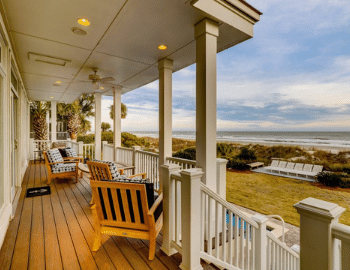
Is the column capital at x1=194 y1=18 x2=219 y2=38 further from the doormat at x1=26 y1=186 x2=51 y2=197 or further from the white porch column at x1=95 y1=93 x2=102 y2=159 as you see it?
the white porch column at x1=95 y1=93 x2=102 y2=159

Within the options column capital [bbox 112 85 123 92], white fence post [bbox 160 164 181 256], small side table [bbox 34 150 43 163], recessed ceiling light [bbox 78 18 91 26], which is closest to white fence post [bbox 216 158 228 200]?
white fence post [bbox 160 164 181 256]

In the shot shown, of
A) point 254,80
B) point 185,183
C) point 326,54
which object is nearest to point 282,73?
point 254,80

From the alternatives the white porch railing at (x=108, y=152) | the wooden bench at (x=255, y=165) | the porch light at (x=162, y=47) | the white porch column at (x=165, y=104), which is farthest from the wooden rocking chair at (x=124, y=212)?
the wooden bench at (x=255, y=165)

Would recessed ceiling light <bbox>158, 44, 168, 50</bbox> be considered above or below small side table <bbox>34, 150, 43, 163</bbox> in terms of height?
above

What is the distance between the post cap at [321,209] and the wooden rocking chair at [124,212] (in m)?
1.42

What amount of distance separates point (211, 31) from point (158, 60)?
1.64 m

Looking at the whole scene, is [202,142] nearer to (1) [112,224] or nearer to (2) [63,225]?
(1) [112,224]

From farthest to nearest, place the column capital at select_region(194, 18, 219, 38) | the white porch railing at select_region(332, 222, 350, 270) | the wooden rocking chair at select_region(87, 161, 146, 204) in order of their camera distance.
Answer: the wooden rocking chair at select_region(87, 161, 146, 204), the column capital at select_region(194, 18, 219, 38), the white porch railing at select_region(332, 222, 350, 270)

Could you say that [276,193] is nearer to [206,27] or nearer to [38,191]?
[206,27]

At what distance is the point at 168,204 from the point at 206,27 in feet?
7.59

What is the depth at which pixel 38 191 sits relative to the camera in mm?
4176

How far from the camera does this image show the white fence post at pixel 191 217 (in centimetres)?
175

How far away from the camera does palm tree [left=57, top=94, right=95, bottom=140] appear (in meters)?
14.9

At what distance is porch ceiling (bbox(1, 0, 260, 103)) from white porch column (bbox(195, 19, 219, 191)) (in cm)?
24
